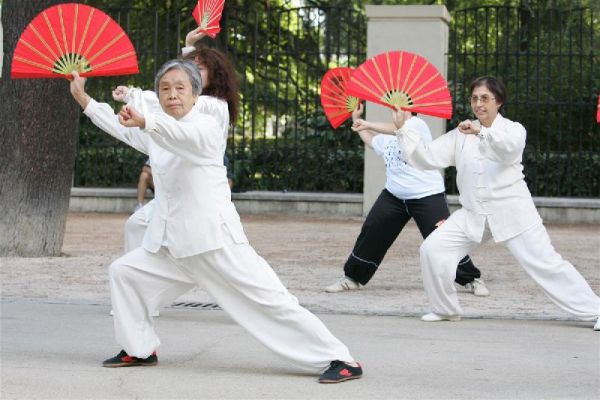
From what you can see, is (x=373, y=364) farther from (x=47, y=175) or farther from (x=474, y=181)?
(x=47, y=175)

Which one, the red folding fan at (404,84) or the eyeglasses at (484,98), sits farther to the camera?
the eyeglasses at (484,98)

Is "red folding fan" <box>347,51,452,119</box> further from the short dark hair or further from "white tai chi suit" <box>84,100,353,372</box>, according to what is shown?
"white tai chi suit" <box>84,100,353,372</box>

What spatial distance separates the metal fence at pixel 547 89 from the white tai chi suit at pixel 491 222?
352 inches

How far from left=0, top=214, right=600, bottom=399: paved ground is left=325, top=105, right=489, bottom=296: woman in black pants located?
0.49 ft

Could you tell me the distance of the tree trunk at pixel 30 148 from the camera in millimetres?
11438

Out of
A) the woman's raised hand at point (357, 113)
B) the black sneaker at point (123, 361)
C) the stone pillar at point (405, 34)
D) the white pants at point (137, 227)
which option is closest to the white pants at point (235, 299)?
the black sneaker at point (123, 361)

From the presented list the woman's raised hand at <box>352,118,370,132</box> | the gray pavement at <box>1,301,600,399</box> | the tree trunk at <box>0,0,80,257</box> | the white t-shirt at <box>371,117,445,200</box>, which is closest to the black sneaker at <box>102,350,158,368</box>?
the gray pavement at <box>1,301,600,399</box>

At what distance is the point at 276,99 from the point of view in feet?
58.0

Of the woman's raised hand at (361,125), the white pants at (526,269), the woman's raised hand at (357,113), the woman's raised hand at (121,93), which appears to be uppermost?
the woman's raised hand at (121,93)

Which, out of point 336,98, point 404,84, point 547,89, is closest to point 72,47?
point 404,84

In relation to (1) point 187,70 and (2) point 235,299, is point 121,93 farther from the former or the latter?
(2) point 235,299

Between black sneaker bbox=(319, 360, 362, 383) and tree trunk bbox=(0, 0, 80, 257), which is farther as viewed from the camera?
tree trunk bbox=(0, 0, 80, 257)

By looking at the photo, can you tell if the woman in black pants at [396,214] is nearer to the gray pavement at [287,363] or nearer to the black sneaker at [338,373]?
the gray pavement at [287,363]

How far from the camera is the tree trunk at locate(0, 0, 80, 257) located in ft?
37.5
